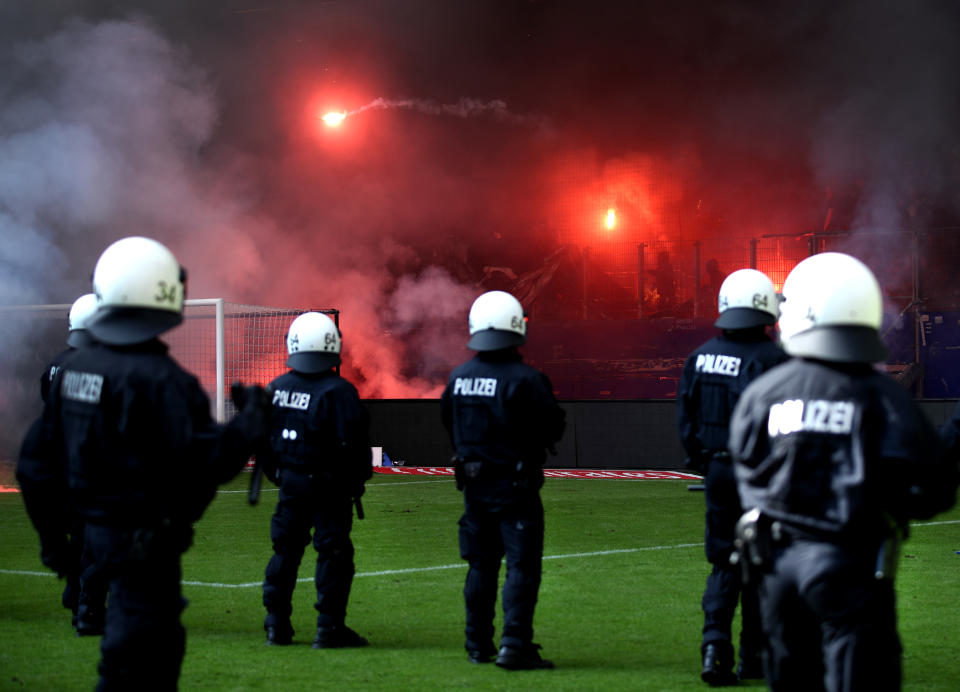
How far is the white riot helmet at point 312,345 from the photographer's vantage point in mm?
7527

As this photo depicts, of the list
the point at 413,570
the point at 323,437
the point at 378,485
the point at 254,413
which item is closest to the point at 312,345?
the point at 323,437

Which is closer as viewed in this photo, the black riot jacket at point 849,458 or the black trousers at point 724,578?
the black riot jacket at point 849,458

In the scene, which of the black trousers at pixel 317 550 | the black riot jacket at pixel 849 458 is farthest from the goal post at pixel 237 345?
the black riot jacket at pixel 849 458

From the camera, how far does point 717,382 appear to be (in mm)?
6492

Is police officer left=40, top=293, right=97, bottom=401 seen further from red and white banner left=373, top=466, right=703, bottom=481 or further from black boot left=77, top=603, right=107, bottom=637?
red and white banner left=373, top=466, right=703, bottom=481

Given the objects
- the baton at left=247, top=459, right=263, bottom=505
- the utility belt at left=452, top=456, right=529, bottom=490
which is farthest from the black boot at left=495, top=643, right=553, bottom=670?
the baton at left=247, top=459, right=263, bottom=505

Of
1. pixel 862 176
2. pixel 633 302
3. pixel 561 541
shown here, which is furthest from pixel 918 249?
pixel 561 541

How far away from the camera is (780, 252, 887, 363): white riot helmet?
12.7ft

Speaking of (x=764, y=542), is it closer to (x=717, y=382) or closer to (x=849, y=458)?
(x=849, y=458)

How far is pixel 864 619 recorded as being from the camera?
365 centimetres

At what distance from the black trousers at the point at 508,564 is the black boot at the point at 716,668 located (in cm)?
95

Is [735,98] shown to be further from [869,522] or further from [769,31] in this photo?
[869,522]

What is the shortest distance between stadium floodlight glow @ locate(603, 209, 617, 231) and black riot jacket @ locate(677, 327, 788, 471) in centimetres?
2926

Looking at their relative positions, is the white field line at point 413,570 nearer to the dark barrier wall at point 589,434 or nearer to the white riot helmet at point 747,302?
the white riot helmet at point 747,302
